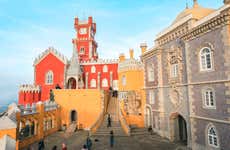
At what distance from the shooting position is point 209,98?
12.5m

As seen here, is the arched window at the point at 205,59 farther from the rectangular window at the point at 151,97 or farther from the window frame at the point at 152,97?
the rectangular window at the point at 151,97

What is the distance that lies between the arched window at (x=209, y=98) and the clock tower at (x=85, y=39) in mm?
30514

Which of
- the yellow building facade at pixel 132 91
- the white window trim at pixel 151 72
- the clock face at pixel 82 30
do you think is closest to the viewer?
the white window trim at pixel 151 72

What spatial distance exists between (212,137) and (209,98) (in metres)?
3.03

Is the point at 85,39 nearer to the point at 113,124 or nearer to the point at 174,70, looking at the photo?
the point at 113,124

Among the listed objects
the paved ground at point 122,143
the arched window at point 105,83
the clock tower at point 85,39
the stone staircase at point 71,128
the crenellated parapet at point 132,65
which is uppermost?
the clock tower at point 85,39

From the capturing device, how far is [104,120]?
23.0 metres

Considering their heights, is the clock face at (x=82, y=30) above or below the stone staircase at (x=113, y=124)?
above

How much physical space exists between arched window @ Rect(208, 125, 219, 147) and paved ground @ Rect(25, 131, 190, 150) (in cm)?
311

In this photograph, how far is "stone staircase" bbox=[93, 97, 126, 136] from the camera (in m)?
19.5

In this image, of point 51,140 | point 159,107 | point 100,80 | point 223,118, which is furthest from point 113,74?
point 223,118

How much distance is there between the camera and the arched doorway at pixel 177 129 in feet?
57.0

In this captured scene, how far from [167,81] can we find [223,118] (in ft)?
24.4

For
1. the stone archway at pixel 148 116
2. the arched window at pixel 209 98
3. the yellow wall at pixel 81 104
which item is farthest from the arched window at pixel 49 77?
the arched window at pixel 209 98
